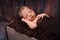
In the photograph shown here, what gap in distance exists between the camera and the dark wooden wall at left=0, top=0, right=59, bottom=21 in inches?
66.5

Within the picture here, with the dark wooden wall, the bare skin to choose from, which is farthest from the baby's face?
the dark wooden wall

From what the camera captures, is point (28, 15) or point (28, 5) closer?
point (28, 15)

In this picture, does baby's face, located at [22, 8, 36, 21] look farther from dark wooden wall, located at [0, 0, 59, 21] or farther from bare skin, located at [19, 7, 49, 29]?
dark wooden wall, located at [0, 0, 59, 21]

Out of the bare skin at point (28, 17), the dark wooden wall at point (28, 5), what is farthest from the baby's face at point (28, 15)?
the dark wooden wall at point (28, 5)

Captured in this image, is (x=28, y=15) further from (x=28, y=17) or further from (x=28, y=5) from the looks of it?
(x=28, y=5)

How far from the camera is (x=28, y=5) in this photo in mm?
1759

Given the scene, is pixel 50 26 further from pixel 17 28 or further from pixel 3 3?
pixel 3 3

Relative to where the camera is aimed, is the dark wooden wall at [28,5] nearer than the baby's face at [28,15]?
No

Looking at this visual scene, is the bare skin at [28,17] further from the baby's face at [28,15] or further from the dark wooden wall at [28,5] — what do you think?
the dark wooden wall at [28,5]

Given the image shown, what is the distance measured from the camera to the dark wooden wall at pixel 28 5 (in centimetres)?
169

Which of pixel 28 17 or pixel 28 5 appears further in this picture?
pixel 28 5

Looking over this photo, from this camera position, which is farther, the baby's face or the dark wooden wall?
the dark wooden wall

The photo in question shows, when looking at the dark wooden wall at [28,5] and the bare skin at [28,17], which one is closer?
the bare skin at [28,17]

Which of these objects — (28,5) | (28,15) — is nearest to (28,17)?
(28,15)
